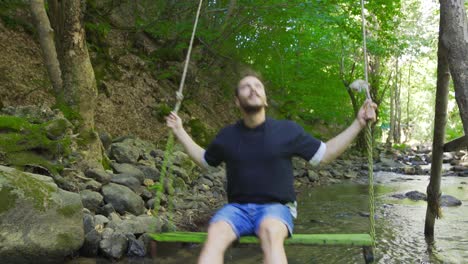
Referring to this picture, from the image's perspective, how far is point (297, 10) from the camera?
9.23m

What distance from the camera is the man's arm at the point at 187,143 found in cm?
359

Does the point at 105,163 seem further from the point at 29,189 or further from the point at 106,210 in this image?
the point at 29,189

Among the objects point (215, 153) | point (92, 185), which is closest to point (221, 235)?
point (215, 153)

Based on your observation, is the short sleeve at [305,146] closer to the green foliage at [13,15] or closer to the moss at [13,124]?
the moss at [13,124]

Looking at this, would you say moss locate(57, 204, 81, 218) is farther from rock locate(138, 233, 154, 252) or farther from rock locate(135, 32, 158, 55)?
rock locate(135, 32, 158, 55)

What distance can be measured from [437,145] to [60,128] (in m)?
5.10

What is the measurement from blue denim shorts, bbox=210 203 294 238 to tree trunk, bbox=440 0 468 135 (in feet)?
6.49

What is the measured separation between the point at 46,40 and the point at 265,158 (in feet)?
18.4

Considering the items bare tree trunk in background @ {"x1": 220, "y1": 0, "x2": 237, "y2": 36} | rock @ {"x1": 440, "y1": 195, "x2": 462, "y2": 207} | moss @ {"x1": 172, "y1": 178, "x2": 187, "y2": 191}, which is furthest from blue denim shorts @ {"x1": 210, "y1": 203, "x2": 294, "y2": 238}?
bare tree trunk in background @ {"x1": 220, "y1": 0, "x2": 237, "y2": 36}

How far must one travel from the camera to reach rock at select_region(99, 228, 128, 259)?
4.84 m

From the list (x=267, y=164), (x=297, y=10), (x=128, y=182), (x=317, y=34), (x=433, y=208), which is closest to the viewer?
(x=267, y=164)

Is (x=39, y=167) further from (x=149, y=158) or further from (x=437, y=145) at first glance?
(x=437, y=145)

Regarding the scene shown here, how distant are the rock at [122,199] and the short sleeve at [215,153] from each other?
2.86 meters

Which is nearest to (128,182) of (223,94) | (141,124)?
(141,124)
